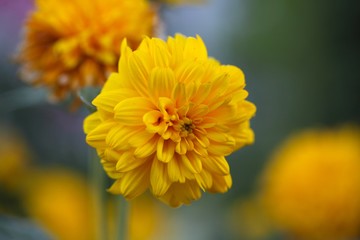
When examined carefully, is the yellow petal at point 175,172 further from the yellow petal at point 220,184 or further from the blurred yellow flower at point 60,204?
the blurred yellow flower at point 60,204

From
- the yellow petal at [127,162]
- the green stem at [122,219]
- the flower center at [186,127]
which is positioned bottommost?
the green stem at [122,219]

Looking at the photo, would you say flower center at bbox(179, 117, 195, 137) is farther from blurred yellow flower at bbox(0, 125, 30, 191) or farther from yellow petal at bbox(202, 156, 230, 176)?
blurred yellow flower at bbox(0, 125, 30, 191)

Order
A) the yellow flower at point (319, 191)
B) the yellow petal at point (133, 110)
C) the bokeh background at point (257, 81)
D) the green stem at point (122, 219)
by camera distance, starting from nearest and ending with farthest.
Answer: the yellow petal at point (133, 110), the green stem at point (122, 219), the yellow flower at point (319, 191), the bokeh background at point (257, 81)

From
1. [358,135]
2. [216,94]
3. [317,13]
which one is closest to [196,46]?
[216,94]

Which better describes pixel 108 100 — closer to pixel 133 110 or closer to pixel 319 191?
pixel 133 110

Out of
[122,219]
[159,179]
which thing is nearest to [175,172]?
[159,179]

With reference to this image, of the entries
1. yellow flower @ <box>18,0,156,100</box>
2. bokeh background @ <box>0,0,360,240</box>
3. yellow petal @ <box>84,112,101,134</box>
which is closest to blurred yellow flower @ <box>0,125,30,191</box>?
bokeh background @ <box>0,0,360,240</box>

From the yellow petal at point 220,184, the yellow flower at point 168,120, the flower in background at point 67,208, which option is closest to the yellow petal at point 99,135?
the yellow flower at point 168,120
